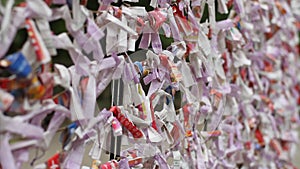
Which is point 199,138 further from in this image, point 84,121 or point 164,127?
point 84,121

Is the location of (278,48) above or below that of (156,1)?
below

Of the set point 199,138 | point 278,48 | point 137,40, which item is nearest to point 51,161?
point 137,40

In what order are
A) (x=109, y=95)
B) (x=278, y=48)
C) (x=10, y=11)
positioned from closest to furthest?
(x=10, y=11) → (x=109, y=95) → (x=278, y=48)

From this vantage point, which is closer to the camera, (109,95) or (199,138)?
(109,95)

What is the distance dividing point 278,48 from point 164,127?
1.59 feet

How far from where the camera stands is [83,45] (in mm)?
355

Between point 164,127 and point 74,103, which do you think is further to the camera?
point 164,127

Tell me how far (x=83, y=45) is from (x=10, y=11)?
0.25ft

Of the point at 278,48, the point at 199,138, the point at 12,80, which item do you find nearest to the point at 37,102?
the point at 12,80

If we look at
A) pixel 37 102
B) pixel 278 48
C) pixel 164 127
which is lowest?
pixel 278 48

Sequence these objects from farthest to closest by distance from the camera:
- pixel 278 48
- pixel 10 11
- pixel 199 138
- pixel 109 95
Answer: pixel 278 48
pixel 199 138
pixel 109 95
pixel 10 11

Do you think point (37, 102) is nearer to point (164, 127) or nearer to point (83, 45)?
point (83, 45)

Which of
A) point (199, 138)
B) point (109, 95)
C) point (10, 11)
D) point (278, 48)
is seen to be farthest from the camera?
point (278, 48)

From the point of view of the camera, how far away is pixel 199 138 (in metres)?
0.58
